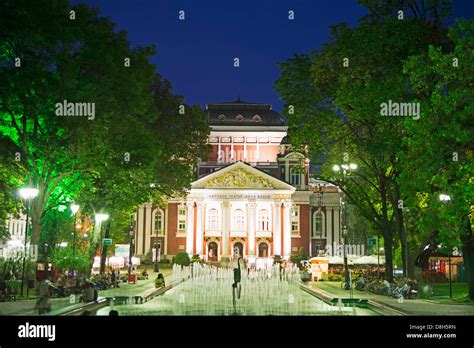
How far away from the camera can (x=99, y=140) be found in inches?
1307

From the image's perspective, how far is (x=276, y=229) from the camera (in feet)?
285

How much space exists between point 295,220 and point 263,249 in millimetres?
6224

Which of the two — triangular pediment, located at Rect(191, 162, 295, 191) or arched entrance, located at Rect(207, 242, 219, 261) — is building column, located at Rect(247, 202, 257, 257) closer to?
triangular pediment, located at Rect(191, 162, 295, 191)

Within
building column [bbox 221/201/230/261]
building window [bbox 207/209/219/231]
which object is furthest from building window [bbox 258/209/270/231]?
building window [bbox 207/209/219/231]

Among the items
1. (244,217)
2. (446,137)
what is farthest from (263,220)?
(446,137)

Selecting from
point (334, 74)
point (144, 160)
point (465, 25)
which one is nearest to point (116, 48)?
point (144, 160)

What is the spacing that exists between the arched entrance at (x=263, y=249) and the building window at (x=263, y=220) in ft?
7.27

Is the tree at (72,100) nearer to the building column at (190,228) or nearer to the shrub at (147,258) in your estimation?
the shrub at (147,258)

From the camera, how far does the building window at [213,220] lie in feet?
291

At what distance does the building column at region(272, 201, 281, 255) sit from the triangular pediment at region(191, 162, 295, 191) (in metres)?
2.69

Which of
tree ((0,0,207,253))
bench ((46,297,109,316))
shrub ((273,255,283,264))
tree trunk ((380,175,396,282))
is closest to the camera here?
bench ((46,297,109,316))

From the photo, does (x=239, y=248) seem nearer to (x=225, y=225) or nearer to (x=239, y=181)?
(x=225, y=225)

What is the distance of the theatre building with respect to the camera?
8656 cm
